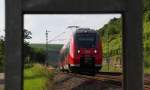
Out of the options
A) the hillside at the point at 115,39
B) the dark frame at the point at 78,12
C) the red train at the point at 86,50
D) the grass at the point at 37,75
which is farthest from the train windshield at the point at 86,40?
the hillside at the point at 115,39

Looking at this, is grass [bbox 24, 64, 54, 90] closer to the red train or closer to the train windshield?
the red train

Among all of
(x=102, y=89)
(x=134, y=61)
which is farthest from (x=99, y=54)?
(x=134, y=61)

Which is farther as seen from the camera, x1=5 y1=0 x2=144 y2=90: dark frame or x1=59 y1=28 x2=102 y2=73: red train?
x1=59 y1=28 x2=102 y2=73: red train

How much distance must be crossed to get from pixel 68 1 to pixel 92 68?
62.6 feet

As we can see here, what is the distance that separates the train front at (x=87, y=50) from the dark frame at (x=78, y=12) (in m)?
18.5

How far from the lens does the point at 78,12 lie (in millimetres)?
11008

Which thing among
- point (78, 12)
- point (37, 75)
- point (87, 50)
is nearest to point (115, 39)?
point (37, 75)

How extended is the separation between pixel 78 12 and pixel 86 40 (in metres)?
18.9

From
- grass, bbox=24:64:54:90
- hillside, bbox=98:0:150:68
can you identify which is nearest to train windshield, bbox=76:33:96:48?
grass, bbox=24:64:54:90

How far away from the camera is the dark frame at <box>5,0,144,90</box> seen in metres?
10.8

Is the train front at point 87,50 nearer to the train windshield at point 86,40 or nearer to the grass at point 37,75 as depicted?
the train windshield at point 86,40

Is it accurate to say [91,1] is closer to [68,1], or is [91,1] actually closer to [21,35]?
[68,1]

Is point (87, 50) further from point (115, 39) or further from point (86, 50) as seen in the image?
point (115, 39)

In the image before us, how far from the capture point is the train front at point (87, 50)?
29.7m
